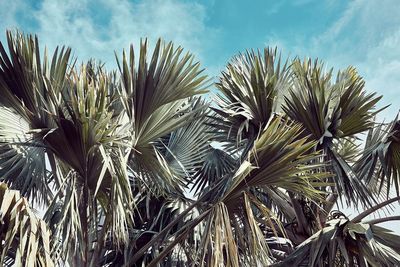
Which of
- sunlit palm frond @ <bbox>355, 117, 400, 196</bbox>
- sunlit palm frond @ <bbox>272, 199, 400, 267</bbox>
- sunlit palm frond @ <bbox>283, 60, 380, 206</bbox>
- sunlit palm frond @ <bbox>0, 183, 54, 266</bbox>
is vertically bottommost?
sunlit palm frond @ <bbox>272, 199, 400, 267</bbox>

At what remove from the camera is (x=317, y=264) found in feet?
12.7

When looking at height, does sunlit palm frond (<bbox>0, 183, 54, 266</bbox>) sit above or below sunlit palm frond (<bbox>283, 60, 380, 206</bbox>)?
below

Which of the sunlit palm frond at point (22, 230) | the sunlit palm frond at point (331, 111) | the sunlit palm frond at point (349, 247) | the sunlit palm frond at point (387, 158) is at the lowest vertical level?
the sunlit palm frond at point (349, 247)

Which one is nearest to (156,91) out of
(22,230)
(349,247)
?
(22,230)

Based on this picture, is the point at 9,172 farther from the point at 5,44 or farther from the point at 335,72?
the point at 335,72

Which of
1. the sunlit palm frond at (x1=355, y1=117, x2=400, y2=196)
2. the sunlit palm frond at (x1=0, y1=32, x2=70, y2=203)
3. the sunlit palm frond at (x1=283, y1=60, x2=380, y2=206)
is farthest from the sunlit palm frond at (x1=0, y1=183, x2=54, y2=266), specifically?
the sunlit palm frond at (x1=355, y1=117, x2=400, y2=196)

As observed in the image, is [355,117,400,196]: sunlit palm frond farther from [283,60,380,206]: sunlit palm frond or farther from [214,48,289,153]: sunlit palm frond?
[214,48,289,153]: sunlit palm frond

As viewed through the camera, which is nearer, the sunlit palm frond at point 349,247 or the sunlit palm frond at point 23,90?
the sunlit palm frond at point 23,90

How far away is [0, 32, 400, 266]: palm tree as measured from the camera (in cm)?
316

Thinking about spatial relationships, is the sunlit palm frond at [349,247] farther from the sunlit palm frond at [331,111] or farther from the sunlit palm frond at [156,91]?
the sunlit palm frond at [156,91]

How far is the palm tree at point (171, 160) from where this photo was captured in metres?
3.16

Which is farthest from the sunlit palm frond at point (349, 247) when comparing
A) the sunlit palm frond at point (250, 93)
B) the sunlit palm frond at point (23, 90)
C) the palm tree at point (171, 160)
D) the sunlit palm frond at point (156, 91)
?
the sunlit palm frond at point (23, 90)

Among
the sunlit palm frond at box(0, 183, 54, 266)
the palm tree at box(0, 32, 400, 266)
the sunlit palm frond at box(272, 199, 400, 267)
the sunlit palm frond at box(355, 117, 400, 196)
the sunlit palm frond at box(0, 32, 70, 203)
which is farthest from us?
the sunlit palm frond at box(355, 117, 400, 196)

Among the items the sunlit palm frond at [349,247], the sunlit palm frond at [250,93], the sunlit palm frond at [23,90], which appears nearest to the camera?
the sunlit palm frond at [23,90]
